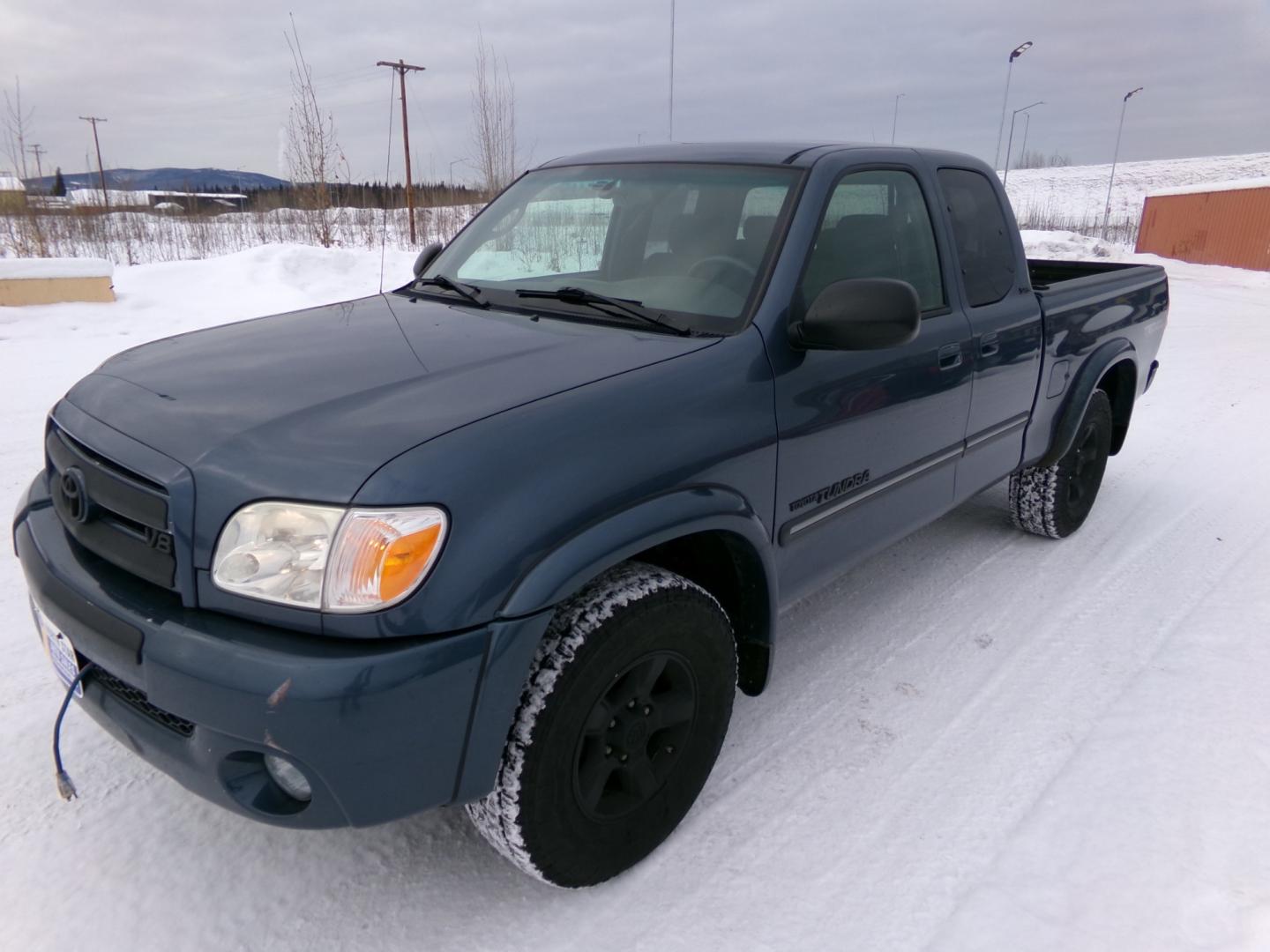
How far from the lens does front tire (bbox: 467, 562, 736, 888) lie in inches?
73.6

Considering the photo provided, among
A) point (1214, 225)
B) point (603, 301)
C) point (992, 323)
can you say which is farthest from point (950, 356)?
point (1214, 225)

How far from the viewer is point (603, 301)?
2.63m

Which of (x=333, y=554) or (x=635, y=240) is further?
(x=635, y=240)

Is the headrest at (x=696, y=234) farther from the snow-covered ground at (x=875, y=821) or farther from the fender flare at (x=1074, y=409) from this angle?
the fender flare at (x=1074, y=409)

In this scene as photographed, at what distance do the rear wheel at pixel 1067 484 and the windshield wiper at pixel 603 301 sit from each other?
251 centimetres

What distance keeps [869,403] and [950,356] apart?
0.59 metres

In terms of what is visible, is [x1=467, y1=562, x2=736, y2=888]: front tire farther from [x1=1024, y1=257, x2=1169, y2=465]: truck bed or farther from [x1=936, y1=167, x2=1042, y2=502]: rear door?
[x1=1024, y1=257, x2=1169, y2=465]: truck bed

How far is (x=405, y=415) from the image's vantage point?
188 centimetres

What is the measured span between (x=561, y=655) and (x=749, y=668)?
893 millimetres

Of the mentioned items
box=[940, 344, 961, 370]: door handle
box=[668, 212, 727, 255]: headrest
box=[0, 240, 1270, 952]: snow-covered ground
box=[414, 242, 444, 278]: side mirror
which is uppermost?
box=[668, 212, 727, 255]: headrest

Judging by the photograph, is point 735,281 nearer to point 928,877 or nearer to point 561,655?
point 561,655

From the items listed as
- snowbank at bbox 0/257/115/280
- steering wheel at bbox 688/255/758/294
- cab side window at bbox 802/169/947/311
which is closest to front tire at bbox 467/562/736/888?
steering wheel at bbox 688/255/758/294

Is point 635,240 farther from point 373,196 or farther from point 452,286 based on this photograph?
point 373,196

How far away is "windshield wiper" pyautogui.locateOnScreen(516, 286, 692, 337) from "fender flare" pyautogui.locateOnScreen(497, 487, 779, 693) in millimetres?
536
